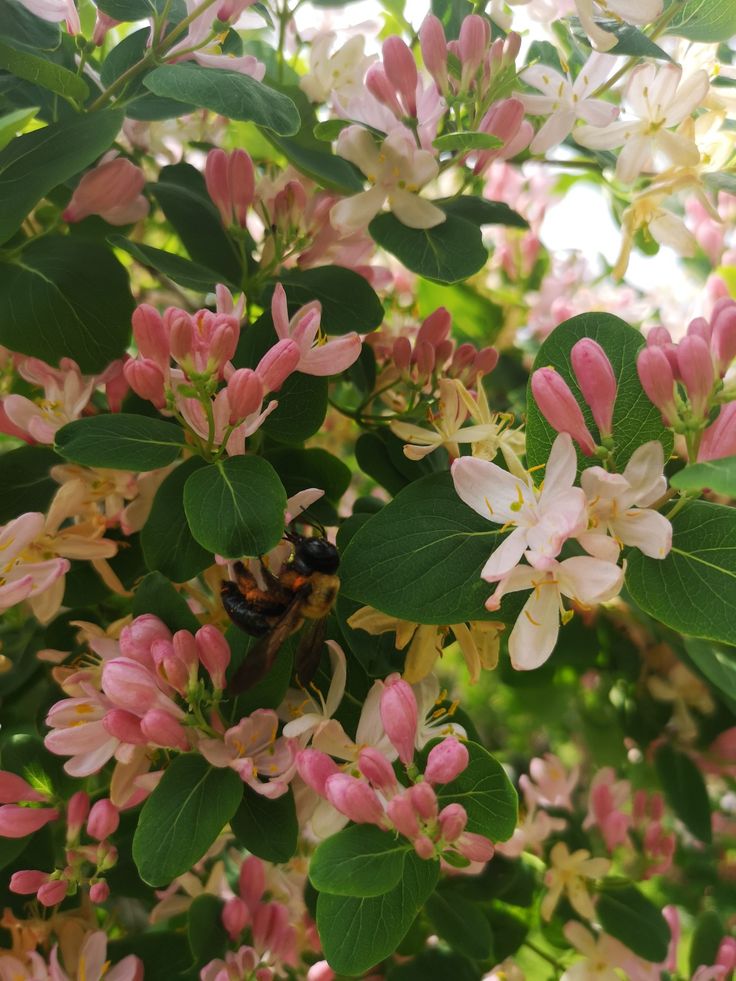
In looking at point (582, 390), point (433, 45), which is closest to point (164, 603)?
point (582, 390)

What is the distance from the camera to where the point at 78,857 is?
0.83 m

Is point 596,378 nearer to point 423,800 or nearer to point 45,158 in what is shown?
point 423,800

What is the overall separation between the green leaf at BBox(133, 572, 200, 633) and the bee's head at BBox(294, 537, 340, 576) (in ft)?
0.34

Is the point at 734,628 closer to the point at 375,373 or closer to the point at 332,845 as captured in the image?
the point at 332,845

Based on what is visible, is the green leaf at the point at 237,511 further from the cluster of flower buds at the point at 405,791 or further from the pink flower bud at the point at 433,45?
the pink flower bud at the point at 433,45

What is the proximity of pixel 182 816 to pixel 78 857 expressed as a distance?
0.21 metres

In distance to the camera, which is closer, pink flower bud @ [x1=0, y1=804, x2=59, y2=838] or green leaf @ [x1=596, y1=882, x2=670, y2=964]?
pink flower bud @ [x1=0, y1=804, x2=59, y2=838]

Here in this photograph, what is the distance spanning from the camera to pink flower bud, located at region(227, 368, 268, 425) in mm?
684

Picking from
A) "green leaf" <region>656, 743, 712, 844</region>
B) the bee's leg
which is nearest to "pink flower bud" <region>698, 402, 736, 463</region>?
the bee's leg

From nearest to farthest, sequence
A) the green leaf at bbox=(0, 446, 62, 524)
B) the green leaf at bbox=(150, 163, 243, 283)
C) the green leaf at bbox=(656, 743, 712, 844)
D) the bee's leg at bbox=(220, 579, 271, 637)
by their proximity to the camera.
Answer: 1. the bee's leg at bbox=(220, 579, 271, 637)
2. the green leaf at bbox=(0, 446, 62, 524)
3. the green leaf at bbox=(150, 163, 243, 283)
4. the green leaf at bbox=(656, 743, 712, 844)

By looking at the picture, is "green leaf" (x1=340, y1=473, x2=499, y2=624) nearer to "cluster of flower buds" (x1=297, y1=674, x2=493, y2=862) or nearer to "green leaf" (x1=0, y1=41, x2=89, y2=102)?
"cluster of flower buds" (x1=297, y1=674, x2=493, y2=862)

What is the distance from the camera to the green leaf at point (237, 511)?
67 centimetres

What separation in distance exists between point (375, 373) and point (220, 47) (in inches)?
15.3

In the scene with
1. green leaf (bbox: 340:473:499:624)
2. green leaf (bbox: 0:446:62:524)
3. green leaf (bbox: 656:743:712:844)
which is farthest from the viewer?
green leaf (bbox: 656:743:712:844)
